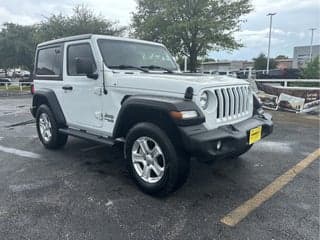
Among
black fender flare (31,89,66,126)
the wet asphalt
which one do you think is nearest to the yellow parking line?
the wet asphalt

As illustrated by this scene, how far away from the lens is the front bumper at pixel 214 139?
290 cm

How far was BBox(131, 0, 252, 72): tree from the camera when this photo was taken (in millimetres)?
20047

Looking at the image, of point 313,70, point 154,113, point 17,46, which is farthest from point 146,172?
point 17,46

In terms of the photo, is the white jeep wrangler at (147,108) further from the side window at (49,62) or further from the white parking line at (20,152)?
the white parking line at (20,152)

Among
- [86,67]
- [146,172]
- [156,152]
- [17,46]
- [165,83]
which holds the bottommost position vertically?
[146,172]

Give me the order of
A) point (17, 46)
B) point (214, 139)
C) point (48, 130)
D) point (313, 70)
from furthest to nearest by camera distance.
Result: 1. point (17, 46)
2. point (313, 70)
3. point (48, 130)
4. point (214, 139)

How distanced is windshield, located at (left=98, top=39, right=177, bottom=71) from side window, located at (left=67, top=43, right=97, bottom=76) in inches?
7.8

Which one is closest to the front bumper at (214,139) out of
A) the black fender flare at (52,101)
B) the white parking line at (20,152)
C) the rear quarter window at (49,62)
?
the black fender flare at (52,101)

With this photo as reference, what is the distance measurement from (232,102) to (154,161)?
Answer: 1157mm

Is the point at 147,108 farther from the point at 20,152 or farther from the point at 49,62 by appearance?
the point at 20,152

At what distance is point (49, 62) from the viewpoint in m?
5.24

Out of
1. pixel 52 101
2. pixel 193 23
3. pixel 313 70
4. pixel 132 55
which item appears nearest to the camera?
pixel 132 55

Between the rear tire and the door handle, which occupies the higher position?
the door handle

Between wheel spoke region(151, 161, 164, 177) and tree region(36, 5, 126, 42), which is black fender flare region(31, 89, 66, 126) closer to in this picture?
wheel spoke region(151, 161, 164, 177)
